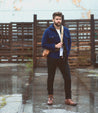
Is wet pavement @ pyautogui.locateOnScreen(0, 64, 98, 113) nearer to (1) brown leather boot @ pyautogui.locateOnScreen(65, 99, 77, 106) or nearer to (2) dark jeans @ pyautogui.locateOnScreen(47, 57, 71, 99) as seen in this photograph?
(1) brown leather boot @ pyautogui.locateOnScreen(65, 99, 77, 106)

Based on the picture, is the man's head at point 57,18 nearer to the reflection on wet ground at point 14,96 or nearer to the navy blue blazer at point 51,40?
the navy blue blazer at point 51,40

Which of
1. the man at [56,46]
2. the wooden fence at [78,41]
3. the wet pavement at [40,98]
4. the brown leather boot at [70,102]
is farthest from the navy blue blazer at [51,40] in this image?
the wooden fence at [78,41]

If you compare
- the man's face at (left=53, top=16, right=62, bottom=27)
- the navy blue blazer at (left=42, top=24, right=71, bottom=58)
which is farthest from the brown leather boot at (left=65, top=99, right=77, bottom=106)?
the man's face at (left=53, top=16, right=62, bottom=27)

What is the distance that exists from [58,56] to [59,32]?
1.41 feet

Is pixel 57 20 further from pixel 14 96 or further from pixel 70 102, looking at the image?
pixel 14 96

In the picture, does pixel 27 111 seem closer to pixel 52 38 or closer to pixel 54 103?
pixel 54 103

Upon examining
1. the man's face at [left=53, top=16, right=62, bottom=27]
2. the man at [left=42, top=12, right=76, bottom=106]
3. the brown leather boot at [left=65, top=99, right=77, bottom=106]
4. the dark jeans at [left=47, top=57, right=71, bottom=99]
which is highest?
the man's face at [left=53, top=16, right=62, bottom=27]

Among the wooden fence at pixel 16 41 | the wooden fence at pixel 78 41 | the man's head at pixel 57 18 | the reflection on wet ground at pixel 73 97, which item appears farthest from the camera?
the wooden fence at pixel 16 41

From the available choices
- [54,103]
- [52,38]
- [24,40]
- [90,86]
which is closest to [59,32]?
[52,38]

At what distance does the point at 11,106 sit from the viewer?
4.73 m

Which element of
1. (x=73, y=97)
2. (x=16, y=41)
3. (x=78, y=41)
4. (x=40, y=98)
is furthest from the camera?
(x=16, y=41)

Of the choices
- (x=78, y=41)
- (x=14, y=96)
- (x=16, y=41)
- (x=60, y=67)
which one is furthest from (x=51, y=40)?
(x=16, y=41)

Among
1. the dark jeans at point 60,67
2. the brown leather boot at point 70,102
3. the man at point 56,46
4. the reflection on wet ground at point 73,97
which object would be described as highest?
the man at point 56,46

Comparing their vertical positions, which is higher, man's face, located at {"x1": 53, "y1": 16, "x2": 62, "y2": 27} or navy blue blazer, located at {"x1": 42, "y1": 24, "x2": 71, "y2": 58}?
man's face, located at {"x1": 53, "y1": 16, "x2": 62, "y2": 27}
